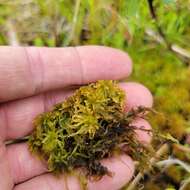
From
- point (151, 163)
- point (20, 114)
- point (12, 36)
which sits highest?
point (12, 36)

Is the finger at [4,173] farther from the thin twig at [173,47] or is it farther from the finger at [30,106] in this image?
the thin twig at [173,47]

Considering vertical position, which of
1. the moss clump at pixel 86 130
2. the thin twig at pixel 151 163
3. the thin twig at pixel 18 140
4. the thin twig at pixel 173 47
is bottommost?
the thin twig at pixel 151 163

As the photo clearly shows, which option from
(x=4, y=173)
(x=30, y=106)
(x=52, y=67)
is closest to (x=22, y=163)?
(x=4, y=173)

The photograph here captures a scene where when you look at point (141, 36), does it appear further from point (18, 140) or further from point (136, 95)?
point (18, 140)

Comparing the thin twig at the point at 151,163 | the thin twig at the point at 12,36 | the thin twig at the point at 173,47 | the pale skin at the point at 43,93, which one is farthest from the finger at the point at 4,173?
the thin twig at the point at 173,47

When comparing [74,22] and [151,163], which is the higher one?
[74,22]

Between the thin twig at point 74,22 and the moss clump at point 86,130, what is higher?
the thin twig at point 74,22
